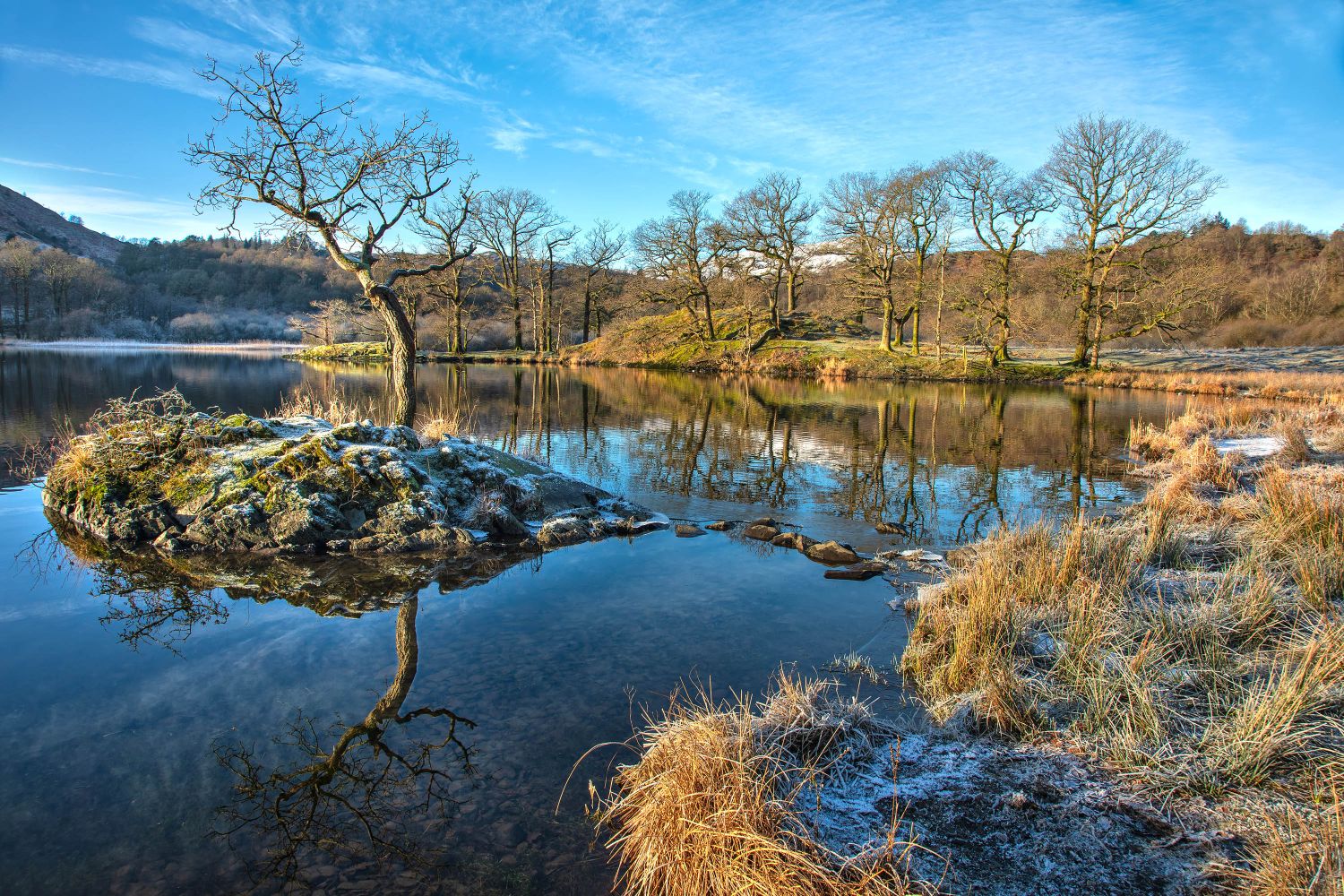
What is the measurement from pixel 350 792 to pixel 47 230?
191 m

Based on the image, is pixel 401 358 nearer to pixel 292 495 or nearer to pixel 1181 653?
pixel 292 495

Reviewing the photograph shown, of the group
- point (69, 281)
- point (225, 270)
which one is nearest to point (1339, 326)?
point (69, 281)

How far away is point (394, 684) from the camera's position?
17.3ft

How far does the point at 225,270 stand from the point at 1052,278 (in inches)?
4622

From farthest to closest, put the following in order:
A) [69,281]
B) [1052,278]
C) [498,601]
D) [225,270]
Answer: [225,270], [69,281], [1052,278], [498,601]

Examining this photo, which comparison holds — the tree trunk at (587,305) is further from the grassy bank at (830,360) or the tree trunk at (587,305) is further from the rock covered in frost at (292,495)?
the rock covered in frost at (292,495)

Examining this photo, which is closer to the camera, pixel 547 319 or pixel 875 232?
pixel 875 232

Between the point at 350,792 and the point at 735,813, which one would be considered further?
the point at 350,792

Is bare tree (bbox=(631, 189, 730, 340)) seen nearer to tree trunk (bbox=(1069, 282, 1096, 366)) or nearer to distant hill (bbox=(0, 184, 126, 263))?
tree trunk (bbox=(1069, 282, 1096, 366))

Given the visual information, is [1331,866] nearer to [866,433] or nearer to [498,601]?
[498,601]

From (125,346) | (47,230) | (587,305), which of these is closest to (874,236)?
(587,305)

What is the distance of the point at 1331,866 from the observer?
104 inches

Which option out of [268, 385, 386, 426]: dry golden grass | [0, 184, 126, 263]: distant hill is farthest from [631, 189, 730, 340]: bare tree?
[0, 184, 126, 263]: distant hill

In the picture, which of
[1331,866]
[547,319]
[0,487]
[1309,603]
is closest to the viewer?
[1331,866]
